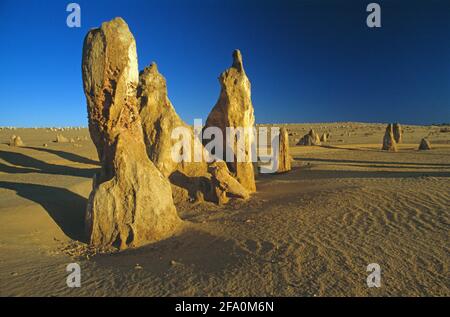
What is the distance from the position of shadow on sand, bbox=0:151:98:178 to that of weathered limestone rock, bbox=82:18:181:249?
11134mm

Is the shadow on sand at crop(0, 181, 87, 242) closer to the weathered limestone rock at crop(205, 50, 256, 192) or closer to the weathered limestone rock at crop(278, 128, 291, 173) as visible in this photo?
the weathered limestone rock at crop(205, 50, 256, 192)

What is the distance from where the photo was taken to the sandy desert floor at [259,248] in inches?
223

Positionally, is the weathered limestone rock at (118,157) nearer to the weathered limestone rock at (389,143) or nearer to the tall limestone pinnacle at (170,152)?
the tall limestone pinnacle at (170,152)

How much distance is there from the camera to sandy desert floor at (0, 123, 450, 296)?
5676 millimetres

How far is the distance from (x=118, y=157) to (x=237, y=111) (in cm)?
652

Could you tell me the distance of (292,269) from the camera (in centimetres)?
616

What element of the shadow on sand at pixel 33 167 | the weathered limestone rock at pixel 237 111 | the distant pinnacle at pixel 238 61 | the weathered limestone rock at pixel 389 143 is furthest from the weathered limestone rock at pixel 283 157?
the weathered limestone rock at pixel 389 143

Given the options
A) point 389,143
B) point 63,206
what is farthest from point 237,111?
point 389,143

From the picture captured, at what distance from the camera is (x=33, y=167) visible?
71.7ft

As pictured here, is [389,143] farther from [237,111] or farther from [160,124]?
[160,124]

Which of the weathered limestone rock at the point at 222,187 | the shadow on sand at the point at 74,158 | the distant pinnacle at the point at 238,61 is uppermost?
the distant pinnacle at the point at 238,61

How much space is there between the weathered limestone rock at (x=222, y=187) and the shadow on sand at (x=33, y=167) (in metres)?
9.71
